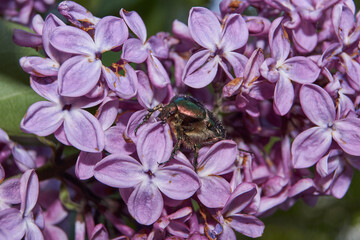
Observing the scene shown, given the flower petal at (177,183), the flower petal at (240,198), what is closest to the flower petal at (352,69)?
the flower petal at (240,198)

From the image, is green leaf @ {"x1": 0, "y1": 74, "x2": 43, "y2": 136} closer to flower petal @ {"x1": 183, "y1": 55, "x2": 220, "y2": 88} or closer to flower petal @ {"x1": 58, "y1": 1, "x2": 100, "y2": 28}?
flower petal @ {"x1": 58, "y1": 1, "x2": 100, "y2": 28}

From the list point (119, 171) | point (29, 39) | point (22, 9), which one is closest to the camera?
point (119, 171)

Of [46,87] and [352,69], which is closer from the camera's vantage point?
[46,87]

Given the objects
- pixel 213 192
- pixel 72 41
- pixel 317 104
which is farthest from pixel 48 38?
pixel 317 104

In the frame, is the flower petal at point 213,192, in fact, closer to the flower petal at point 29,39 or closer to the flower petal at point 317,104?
the flower petal at point 317,104

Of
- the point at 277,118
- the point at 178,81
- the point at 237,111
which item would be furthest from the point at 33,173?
the point at 277,118

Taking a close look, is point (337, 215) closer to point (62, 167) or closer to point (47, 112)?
point (62, 167)

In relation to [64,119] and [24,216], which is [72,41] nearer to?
[64,119]
